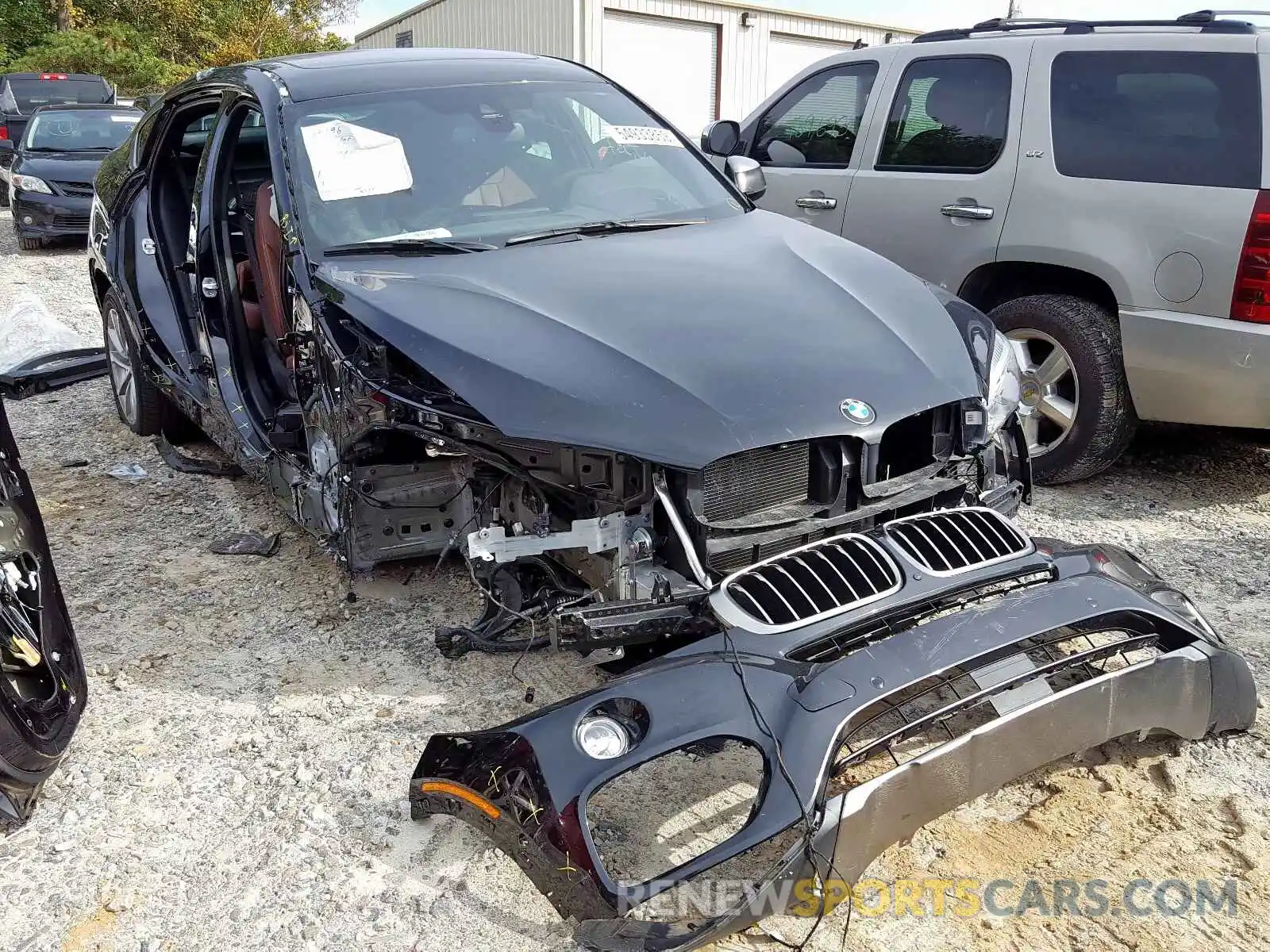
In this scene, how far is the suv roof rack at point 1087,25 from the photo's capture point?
4.44m

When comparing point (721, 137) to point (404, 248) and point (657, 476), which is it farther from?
point (657, 476)

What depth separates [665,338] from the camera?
2822 mm

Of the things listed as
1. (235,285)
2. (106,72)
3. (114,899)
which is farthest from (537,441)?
(106,72)

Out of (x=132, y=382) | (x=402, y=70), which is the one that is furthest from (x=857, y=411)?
(x=132, y=382)

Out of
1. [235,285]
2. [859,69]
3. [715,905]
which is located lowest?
[715,905]

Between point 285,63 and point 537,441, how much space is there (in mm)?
2391

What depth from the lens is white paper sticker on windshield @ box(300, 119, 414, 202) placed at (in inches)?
138

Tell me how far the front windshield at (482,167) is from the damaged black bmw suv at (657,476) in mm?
13

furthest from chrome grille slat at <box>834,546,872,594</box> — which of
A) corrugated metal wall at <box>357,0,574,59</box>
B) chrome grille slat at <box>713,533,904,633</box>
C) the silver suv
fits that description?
corrugated metal wall at <box>357,0,574,59</box>

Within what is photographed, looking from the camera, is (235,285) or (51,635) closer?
(51,635)

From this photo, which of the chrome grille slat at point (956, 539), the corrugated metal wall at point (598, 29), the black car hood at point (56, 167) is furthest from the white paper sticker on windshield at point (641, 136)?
the corrugated metal wall at point (598, 29)

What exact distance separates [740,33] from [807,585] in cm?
1913

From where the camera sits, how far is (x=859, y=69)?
568cm

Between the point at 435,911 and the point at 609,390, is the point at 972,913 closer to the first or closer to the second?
the point at 435,911
